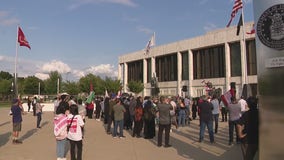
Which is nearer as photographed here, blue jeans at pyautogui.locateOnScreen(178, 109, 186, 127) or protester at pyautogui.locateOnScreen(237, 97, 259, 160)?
protester at pyautogui.locateOnScreen(237, 97, 259, 160)

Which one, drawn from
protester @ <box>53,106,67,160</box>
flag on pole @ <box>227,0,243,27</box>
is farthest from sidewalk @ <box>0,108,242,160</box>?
flag on pole @ <box>227,0,243,27</box>

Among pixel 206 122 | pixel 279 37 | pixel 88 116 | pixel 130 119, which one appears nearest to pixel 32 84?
pixel 88 116

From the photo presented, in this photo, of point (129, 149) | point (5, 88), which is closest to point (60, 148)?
point (129, 149)

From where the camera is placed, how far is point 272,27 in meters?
5.64

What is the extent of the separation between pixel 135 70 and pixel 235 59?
28.6m

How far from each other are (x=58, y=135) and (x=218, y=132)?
31.2ft

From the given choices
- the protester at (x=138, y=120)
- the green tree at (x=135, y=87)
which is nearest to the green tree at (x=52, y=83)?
the green tree at (x=135, y=87)

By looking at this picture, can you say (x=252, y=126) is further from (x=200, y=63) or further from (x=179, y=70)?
(x=179, y=70)

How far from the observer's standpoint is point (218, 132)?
15.4 m

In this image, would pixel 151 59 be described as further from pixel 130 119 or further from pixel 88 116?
pixel 130 119

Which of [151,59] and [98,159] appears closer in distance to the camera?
[98,159]

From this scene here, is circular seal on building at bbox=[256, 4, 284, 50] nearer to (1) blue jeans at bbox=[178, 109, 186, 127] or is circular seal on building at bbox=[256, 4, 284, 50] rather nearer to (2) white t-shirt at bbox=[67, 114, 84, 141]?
(2) white t-shirt at bbox=[67, 114, 84, 141]

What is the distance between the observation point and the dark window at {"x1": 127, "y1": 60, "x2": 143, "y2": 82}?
6612cm

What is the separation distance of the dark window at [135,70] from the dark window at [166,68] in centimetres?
637
